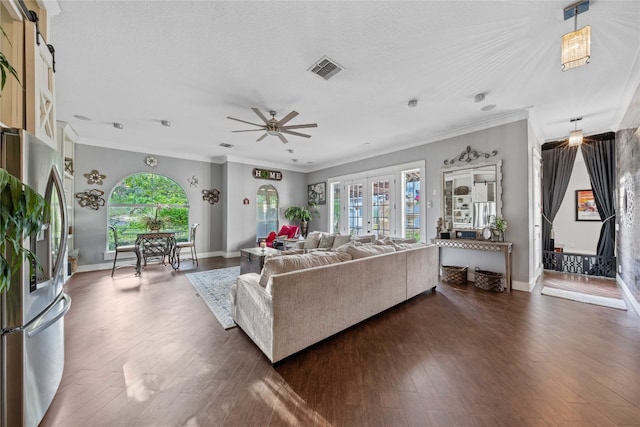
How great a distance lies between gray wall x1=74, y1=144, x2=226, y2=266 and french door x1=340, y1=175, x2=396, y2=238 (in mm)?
3521

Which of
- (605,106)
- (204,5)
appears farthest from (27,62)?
(605,106)

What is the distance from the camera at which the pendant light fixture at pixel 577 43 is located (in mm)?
1766

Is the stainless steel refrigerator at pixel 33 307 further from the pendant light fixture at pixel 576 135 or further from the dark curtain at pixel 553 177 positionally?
the dark curtain at pixel 553 177

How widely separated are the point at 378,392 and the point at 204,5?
3099mm

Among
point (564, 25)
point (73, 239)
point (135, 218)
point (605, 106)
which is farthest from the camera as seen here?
point (135, 218)

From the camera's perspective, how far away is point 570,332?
2.53m

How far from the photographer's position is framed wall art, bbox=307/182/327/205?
7656 mm

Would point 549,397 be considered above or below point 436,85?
below

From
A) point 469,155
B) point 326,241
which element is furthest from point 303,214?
point 469,155

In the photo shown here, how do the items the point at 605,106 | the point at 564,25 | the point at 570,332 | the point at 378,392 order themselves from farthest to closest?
the point at 605,106, the point at 570,332, the point at 564,25, the point at 378,392

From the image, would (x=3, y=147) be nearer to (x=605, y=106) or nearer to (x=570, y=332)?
(x=570, y=332)

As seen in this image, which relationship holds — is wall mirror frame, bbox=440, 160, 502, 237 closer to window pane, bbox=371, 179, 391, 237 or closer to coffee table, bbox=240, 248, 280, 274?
window pane, bbox=371, 179, 391, 237

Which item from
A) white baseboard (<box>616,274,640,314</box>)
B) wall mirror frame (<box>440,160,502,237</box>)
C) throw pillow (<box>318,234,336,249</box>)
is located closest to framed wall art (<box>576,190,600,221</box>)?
white baseboard (<box>616,274,640,314</box>)

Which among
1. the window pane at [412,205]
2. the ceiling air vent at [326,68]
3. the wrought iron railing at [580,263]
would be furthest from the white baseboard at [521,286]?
the ceiling air vent at [326,68]
